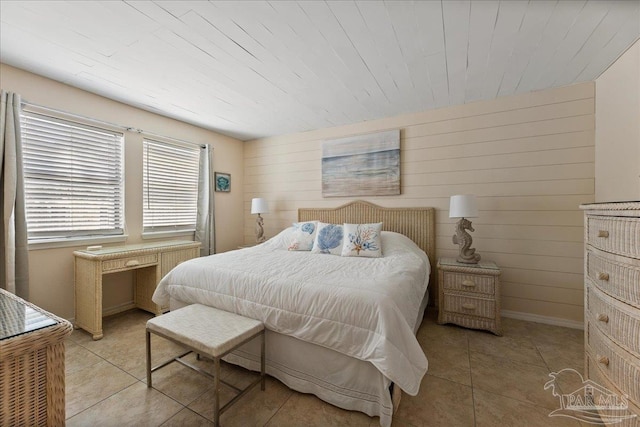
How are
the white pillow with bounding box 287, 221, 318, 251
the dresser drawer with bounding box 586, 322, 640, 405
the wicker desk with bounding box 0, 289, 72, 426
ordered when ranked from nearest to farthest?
the wicker desk with bounding box 0, 289, 72, 426 → the dresser drawer with bounding box 586, 322, 640, 405 → the white pillow with bounding box 287, 221, 318, 251

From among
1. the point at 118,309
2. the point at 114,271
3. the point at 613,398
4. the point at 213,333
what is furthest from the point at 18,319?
the point at 118,309

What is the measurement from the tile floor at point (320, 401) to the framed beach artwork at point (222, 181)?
7.78 feet

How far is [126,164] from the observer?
10.0 ft

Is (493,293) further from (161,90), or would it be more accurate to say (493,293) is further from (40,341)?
(161,90)

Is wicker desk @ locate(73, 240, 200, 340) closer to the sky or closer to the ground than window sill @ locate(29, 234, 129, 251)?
closer to the ground

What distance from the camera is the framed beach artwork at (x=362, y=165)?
333 centimetres

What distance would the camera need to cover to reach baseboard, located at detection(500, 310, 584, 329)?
2553mm

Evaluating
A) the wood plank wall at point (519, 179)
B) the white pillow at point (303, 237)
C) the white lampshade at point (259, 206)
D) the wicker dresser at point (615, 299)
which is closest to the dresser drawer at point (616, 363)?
the wicker dresser at point (615, 299)

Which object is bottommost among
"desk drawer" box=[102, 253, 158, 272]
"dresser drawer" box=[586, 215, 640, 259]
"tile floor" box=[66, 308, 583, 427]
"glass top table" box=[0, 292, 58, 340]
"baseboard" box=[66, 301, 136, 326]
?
"tile floor" box=[66, 308, 583, 427]

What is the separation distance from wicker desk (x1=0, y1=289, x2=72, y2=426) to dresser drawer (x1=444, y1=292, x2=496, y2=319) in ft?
9.15

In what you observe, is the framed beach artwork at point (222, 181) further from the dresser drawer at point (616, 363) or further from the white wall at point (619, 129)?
the white wall at point (619, 129)

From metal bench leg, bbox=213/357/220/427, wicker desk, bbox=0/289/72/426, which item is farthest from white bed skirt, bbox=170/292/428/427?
wicker desk, bbox=0/289/72/426

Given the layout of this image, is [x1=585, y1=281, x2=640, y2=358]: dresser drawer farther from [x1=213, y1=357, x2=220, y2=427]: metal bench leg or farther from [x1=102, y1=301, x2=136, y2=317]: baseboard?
[x1=102, y1=301, x2=136, y2=317]: baseboard

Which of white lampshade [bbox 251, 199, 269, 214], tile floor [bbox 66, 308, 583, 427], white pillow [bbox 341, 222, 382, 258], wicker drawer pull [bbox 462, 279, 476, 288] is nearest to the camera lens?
tile floor [bbox 66, 308, 583, 427]
